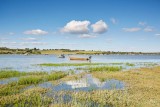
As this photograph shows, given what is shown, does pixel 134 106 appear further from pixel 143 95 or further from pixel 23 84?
pixel 23 84

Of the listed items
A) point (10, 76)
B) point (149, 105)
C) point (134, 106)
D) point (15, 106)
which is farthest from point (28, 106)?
point (10, 76)

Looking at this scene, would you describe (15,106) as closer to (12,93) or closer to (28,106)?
(28,106)

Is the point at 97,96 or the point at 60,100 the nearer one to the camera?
the point at 60,100

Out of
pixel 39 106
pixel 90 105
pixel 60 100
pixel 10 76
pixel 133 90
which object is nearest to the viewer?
pixel 39 106

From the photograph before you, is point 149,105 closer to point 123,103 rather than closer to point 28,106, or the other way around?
point 123,103

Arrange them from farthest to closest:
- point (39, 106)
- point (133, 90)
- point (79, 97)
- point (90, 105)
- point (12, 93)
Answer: point (133, 90) → point (12, 93) → point (79, 97) → point (90, 105) → point (39, 106)

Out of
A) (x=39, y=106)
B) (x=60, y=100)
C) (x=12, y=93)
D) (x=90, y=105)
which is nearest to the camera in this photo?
(x=39, y=106)

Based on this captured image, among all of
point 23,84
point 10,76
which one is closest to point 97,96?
point 23,84

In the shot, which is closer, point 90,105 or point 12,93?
point 90,105

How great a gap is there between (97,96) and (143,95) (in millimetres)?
3971

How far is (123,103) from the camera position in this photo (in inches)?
630

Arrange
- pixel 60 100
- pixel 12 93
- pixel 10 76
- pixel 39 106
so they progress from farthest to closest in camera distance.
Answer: pixel 10 76 → pixel 12 93 → pixel 60 100 → pixel 39 106

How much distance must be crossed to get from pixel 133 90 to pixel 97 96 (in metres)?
4.75

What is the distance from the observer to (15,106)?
49.1 ft
